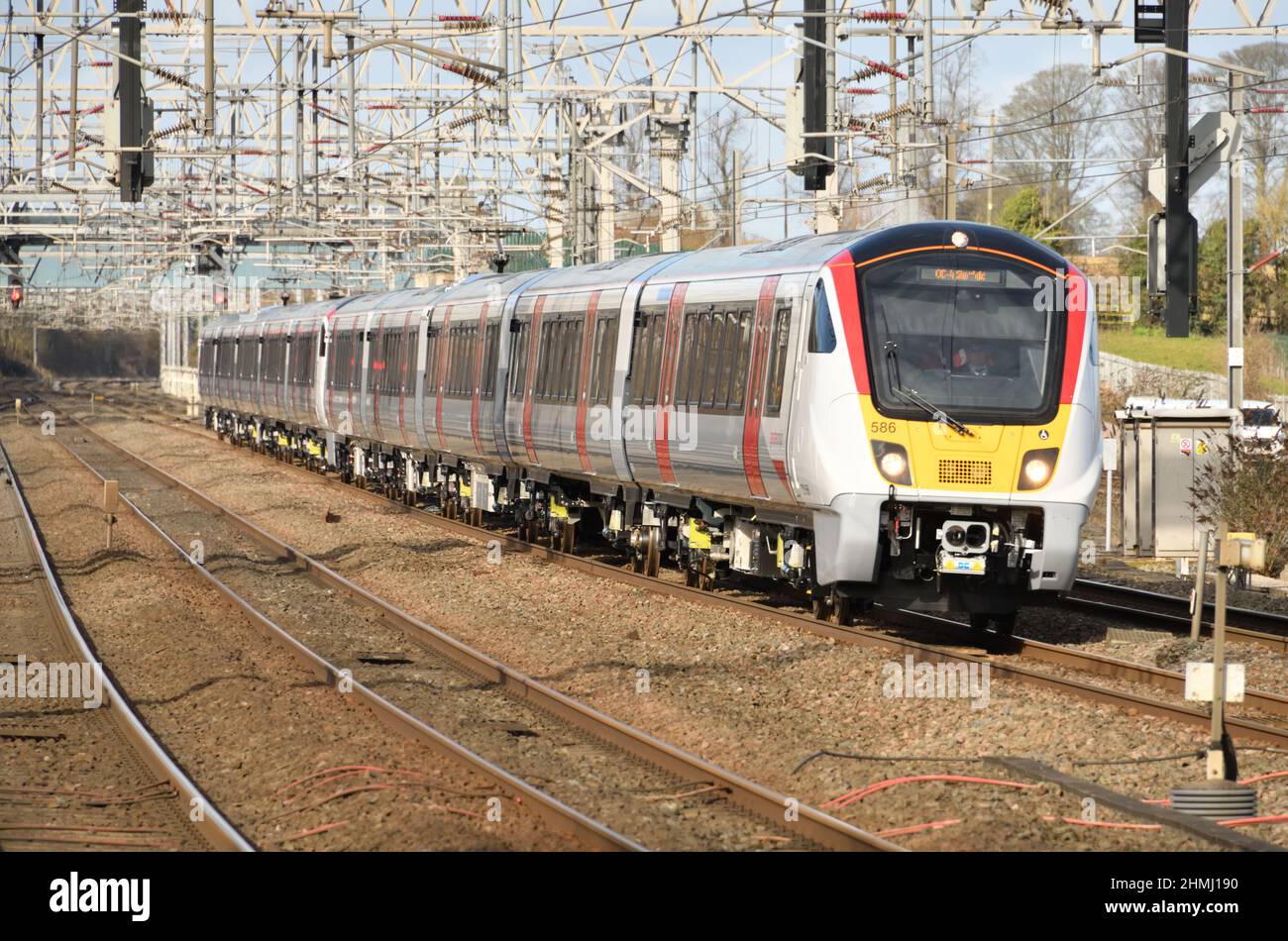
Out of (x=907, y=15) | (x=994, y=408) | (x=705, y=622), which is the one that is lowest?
(x=705, y=622)

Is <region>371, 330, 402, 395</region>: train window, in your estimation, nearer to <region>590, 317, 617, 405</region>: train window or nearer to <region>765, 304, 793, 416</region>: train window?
<region>590, 317, 617, 405</region>: train window

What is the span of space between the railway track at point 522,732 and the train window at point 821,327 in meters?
3.45

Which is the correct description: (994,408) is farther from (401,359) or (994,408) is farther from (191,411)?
(191,411)

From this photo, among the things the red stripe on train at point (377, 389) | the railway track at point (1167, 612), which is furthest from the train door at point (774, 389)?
the red stripe on train at point (377, 389)

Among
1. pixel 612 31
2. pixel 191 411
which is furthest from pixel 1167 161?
pixel 191 411

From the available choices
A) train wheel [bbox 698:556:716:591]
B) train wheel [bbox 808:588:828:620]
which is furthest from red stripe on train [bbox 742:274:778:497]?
train wheel [bbox 698:556:716:591]

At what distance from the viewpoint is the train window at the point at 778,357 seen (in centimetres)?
1459

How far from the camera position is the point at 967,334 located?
44.7 ft

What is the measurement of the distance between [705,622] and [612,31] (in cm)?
1321

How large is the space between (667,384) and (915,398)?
4.35m

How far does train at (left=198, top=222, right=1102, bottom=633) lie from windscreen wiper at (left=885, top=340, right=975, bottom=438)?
1 cm

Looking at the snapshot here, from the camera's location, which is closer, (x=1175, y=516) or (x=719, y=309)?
(x=719, y=309)
